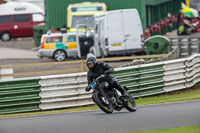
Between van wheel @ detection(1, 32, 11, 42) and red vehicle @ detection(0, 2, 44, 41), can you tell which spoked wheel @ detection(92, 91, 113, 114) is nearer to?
red vehicle @ detection(0, 2, 44, 41)

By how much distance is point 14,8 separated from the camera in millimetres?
44906

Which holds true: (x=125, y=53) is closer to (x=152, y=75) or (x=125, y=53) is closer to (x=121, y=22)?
(x=121, y=22)

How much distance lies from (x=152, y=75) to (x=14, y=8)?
2795 centimetres

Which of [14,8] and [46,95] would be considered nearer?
[46,95]

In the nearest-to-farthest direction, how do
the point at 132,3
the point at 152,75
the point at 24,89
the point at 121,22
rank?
the point at 24,89
the point at 152,75
the point at 121,22
the point at 132,3

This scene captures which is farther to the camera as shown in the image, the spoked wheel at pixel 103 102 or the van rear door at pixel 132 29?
the van rear door at pixel 132 29

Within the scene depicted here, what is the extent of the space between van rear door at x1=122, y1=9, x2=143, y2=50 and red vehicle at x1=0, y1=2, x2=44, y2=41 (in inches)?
680

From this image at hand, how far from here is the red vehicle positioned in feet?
148

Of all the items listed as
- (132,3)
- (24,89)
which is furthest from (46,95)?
(132,3)

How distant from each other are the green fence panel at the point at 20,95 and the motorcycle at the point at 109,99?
2953mm

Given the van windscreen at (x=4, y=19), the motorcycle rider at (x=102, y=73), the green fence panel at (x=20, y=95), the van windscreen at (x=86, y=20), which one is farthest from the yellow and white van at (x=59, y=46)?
the motorcycle rider at (x=102, y=73)

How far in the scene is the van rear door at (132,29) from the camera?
2847cm

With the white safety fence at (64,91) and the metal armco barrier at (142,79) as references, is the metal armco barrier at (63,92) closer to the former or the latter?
the white safety fence at (64,91)

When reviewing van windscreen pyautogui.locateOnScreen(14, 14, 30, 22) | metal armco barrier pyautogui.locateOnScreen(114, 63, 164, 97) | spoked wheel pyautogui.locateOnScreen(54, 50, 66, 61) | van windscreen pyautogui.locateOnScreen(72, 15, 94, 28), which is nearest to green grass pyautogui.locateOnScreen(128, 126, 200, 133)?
metal armco barrier pyautogui.locateOnScreen(114, 63, 164, 97)
